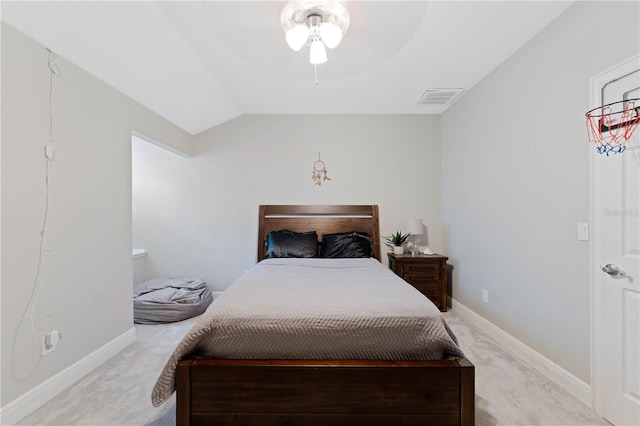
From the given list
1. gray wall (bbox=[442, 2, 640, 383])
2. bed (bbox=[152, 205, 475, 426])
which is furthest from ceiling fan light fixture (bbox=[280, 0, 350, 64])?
bed (bbox=[152, 205, 475, 426])

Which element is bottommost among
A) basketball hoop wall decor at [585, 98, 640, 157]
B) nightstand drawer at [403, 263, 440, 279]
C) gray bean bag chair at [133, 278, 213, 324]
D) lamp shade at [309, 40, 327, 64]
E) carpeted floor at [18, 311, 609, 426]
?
carpeted floor at [18, 311, 609, 426]

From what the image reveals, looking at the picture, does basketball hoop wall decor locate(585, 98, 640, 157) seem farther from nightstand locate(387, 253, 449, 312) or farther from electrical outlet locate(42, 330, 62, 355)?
electrical outlet locate(42, 330, 62, 355)

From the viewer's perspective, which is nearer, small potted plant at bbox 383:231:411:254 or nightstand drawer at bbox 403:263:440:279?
nightstand drawer at bbox 403:263:440:279

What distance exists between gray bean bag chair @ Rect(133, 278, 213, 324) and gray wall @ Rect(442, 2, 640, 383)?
3.17 m

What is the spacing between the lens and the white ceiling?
5.99 feet

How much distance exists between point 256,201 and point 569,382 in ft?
11.4

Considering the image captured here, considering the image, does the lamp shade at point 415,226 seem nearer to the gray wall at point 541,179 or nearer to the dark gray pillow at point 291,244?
the gray wall at point 541,179

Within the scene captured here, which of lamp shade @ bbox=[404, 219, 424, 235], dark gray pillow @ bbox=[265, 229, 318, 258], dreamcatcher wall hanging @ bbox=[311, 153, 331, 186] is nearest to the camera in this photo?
dark gray pillow @ bbox=[265, 229, 318, 258]

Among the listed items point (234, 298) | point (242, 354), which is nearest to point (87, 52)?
point (234, 298)

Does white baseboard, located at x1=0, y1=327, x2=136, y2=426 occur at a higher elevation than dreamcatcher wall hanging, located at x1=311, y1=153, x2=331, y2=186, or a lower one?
lower

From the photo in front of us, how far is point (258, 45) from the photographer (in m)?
2.14

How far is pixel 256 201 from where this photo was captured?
3885mm

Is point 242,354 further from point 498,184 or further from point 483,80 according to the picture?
point 483,80

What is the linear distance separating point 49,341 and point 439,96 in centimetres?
409
